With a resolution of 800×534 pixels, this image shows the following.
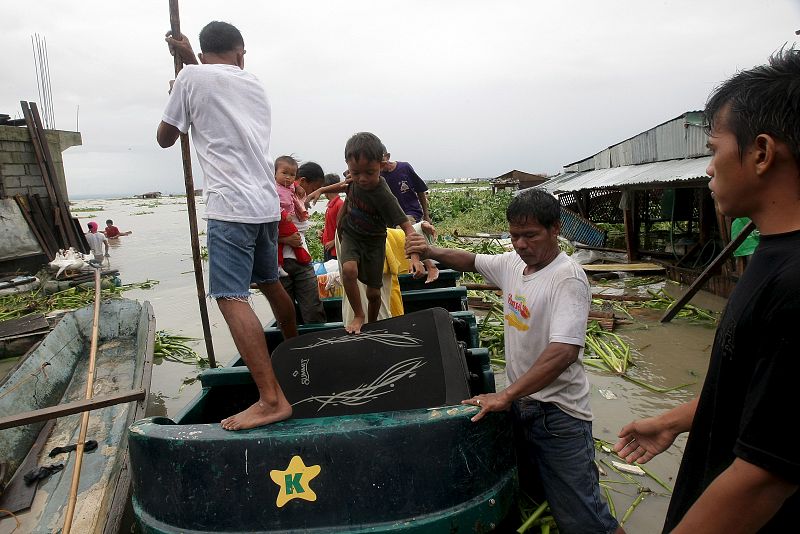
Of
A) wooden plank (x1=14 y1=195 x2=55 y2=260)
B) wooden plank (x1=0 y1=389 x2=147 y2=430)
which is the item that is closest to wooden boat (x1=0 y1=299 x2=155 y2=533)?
wooden plank (x1=0 y1=389 x2=147 y2=430)

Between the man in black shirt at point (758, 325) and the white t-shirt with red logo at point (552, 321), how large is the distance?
3.52 feet

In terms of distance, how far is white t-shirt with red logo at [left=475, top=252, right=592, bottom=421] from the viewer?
223 cm

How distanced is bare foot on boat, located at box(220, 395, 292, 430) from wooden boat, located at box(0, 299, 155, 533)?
2.62 feet

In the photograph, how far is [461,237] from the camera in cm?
1616

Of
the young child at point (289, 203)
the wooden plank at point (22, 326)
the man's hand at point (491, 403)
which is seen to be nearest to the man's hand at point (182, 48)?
the young child at point (289, 203)

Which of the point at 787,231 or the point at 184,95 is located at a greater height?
the point at 184,95

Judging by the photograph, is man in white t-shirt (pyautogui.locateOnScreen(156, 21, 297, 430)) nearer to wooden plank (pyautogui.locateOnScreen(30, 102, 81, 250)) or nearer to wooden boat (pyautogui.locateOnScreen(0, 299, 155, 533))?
wooden boat (pyautogui.locateOnScreen(0, 299, 155, 533))

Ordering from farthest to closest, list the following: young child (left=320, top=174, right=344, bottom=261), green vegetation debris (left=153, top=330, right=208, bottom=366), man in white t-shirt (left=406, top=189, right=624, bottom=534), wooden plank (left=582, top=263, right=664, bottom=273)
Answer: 1. wooden plank (left=582, top=263, right=664, bottom=273)
2. green vegetation debris (left=153, top=330, right=208, bottom=366)
3. young child (left=320, top=174, right=344, bottom=261)
4. man in white t-shirt (left=406, top=189, right=624, bottom=534)

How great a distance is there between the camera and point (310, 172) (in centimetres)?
572

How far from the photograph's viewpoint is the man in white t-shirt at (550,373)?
7.06 ft

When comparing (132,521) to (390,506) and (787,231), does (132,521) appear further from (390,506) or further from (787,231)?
(787,231)

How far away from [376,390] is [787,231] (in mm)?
1929

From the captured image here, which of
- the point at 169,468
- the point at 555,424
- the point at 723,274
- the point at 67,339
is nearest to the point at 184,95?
the point at 169,468

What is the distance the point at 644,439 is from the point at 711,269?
591 cm
